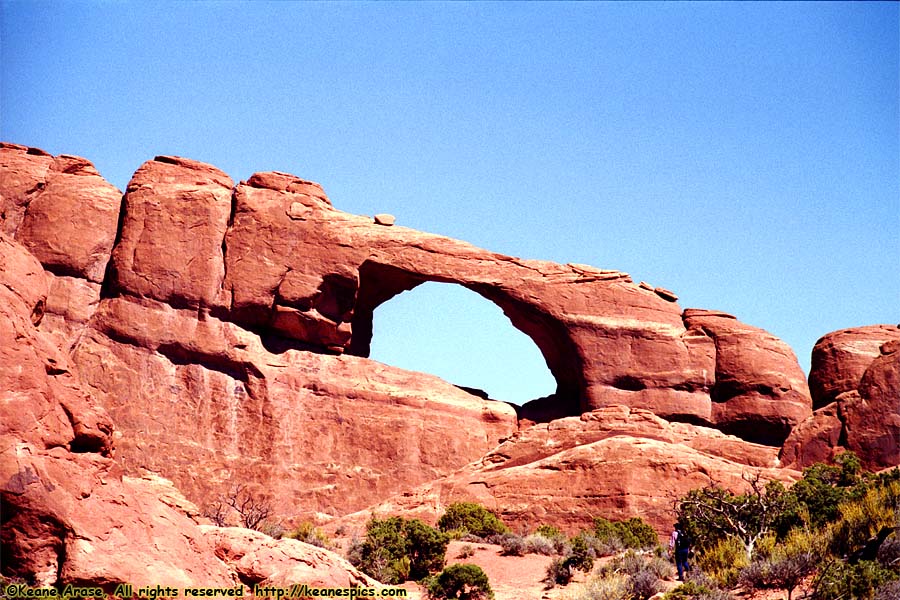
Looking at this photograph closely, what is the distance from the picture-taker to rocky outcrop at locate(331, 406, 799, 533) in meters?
33.9

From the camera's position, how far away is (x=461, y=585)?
73.2 ft

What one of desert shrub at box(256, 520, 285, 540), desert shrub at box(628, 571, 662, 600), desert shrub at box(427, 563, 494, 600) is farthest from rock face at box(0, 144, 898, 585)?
desert shrub at box(628, 571, 662, 600)

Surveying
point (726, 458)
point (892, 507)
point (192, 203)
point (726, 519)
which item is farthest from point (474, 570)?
point (192, 203)

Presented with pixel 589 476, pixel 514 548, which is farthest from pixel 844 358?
pixel 514 548

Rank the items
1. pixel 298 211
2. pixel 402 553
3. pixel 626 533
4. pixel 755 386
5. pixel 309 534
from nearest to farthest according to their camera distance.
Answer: pixel 402 553 → pixel 309 534 → pixel 626 533 → pixel 298 211 → pixel 755 386

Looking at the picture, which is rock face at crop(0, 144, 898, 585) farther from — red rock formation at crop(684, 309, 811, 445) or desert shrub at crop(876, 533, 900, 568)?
desert shrub at crop(876, 533, 900, 568)

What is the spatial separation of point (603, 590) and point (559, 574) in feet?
10.6

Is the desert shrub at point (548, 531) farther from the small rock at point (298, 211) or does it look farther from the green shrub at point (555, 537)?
the small rock at point (298, 211)

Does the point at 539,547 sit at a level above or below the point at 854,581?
above

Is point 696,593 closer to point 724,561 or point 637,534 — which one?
point 724,561

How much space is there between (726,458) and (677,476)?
9.10ft

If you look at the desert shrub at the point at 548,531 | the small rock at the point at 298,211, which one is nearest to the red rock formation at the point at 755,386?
the desert shrub at the point at 548,531

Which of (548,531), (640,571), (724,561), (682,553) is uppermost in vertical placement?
(548,531)

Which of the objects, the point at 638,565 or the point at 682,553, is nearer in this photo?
the point at 682,553
